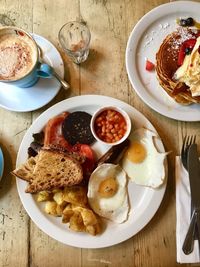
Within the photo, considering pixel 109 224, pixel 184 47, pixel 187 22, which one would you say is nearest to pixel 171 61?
pixel 184 47

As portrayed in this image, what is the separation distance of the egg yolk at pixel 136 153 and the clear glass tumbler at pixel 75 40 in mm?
407

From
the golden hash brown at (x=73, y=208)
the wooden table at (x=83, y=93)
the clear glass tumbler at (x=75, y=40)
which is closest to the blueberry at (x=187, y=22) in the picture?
the wooden table at (x=83, y=93)

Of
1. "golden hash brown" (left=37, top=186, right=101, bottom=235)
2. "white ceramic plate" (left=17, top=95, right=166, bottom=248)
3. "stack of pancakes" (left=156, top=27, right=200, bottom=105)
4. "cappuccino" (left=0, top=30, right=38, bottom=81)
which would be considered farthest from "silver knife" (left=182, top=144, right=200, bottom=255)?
"cappuccino" (left=0, top=30, right=38, bottom=81)

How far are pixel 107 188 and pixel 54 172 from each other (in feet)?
0.64

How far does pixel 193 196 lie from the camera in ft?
4.68

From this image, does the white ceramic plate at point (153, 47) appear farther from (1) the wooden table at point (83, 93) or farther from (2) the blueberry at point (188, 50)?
(2) the blueberry at point (188, 50)

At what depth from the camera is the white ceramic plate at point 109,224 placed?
1437mm

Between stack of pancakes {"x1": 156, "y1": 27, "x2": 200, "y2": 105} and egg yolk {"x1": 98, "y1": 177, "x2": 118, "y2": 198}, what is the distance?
0.39 meters

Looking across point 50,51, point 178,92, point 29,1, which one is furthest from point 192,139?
point 29,1

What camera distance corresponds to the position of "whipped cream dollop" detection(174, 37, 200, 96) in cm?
138

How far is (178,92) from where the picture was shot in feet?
4.80

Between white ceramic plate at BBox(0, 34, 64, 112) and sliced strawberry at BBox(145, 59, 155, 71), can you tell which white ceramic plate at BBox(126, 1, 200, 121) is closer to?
sliced strawberry at BBox(145, 59, 155, 71)

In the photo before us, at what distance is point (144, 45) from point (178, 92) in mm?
266

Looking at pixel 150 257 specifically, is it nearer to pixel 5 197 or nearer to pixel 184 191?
pixel 184 191
